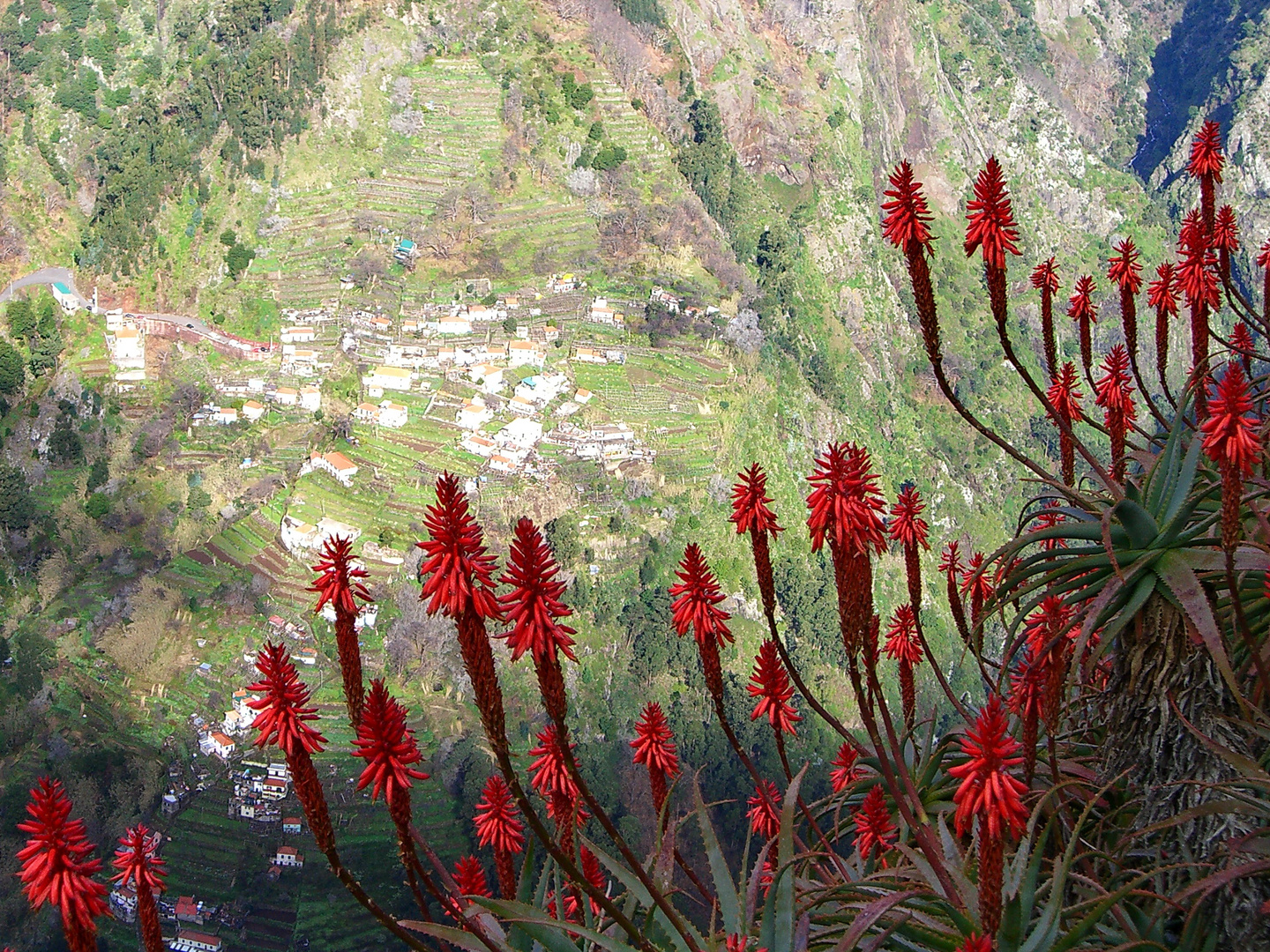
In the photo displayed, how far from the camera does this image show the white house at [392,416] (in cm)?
7309

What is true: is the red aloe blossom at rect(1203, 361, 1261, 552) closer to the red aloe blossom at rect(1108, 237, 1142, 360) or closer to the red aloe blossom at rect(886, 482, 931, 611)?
the red aloe blossom at rect(1108, 237, 1142, 360)

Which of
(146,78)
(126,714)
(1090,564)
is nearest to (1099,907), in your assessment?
(1090,564)

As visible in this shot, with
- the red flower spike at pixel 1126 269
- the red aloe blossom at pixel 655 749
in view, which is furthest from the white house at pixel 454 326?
the red aloe blossom at pixel 655 749

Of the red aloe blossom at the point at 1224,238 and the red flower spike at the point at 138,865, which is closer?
the red flower spike at the point at 138,865

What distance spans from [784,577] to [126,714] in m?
39.1

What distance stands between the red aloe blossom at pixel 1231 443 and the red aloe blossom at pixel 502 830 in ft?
11.2

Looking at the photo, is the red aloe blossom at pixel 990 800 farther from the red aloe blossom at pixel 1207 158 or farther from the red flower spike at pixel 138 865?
the red aloe blossom at pixel 1207 158

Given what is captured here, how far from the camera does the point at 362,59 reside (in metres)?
89.2

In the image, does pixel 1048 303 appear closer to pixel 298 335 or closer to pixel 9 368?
pixel 298 335

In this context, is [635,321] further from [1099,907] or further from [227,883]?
[1099,907]

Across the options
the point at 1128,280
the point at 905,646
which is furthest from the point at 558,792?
the point at 1128,280

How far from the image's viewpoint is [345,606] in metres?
4.50

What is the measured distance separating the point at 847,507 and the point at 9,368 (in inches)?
3059

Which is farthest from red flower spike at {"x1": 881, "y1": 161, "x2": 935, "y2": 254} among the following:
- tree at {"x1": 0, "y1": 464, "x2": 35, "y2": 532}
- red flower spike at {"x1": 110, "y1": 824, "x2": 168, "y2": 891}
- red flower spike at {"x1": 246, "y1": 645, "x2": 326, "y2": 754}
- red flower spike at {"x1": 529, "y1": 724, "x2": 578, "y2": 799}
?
tree at {"x1": 0, "y1": 464, "x2": 35, "y2": 532}
